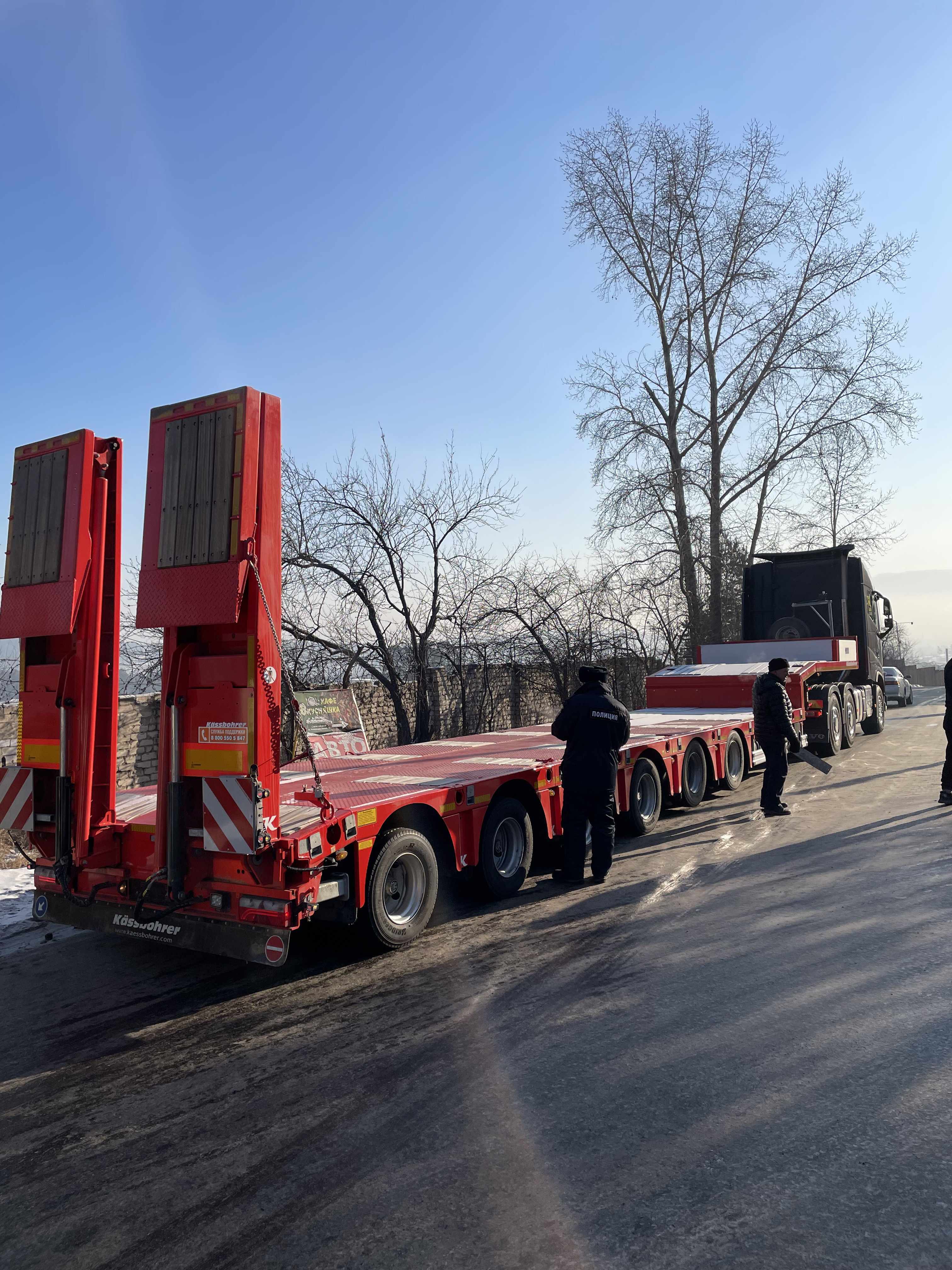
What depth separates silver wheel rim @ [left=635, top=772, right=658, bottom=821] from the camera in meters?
9.84

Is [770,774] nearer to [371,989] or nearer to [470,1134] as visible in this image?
[371,989]

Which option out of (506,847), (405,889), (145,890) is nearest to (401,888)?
(405,889)

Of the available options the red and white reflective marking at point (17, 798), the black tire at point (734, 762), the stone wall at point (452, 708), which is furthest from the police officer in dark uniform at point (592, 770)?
the stone wall at point (452, 708)

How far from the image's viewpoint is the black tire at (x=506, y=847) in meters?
7.27

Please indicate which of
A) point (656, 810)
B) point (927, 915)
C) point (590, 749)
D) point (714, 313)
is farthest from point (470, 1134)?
point (714, 313)

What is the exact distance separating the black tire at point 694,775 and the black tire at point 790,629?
7.36m

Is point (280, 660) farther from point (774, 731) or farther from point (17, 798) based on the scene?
point (774, 731)

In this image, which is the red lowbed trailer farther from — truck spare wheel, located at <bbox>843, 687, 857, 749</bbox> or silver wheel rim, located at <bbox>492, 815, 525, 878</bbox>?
truck spare wheel, located at <bbox>843, 687, 857, 749</bbox>

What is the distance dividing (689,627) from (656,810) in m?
15.9

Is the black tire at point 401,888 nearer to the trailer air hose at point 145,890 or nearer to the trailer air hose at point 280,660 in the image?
the trailer air hose at point 280,660

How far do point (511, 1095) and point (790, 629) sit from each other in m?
15.6

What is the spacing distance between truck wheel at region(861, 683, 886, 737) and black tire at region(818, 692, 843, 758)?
3.45m

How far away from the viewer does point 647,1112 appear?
366 cm

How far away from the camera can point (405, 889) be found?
252 inches
